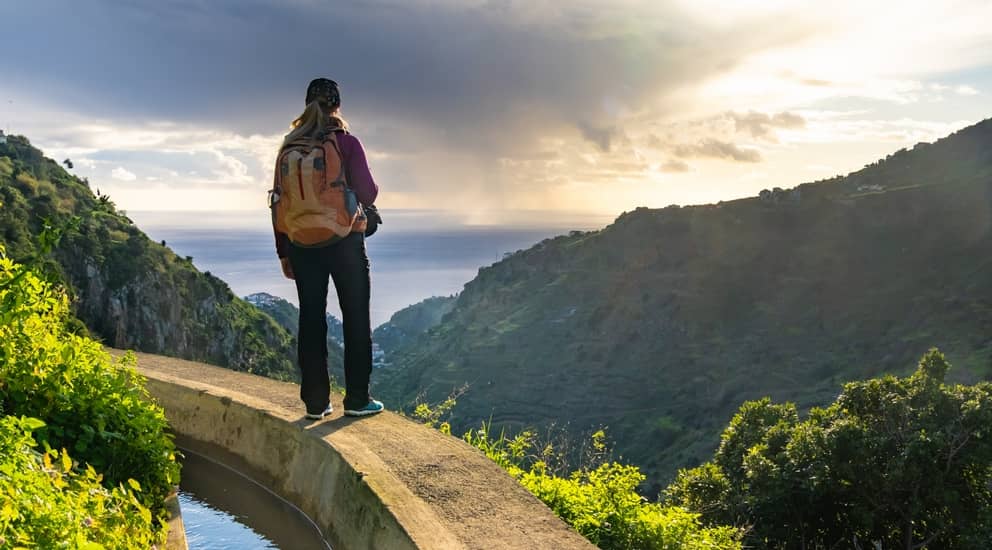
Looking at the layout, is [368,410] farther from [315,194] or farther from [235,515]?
[315,194]

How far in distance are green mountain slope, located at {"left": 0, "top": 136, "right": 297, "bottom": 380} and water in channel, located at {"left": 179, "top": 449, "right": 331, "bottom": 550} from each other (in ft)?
132

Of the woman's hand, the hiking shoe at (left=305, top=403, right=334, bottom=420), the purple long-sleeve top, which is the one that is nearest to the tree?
the hiking shoe at (left=305, top=403, right=334, bottom=420)

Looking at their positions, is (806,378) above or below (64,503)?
below

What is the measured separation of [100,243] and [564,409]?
92.2 metres

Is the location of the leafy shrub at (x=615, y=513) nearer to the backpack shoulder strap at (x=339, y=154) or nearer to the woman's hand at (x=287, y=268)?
the woman's hand at (x=287, y=268)

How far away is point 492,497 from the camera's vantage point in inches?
130

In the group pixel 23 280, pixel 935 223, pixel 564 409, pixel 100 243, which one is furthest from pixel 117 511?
pixel 935 223

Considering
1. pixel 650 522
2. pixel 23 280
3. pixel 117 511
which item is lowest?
pixel 650 522

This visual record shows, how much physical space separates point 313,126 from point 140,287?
205 ft

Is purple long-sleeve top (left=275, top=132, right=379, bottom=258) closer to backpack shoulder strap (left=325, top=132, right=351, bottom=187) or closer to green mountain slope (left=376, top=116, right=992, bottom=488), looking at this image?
backpack shoulder strap (left=325, top=132, right=351, bottom=187)

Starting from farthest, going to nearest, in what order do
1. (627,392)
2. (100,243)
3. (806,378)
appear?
(627,392) → (806,378) → (100,243)

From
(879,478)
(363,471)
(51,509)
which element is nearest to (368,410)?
(363,471)

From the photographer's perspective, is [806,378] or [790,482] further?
[806,378]

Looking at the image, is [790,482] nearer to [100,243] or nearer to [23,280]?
[23,280]
